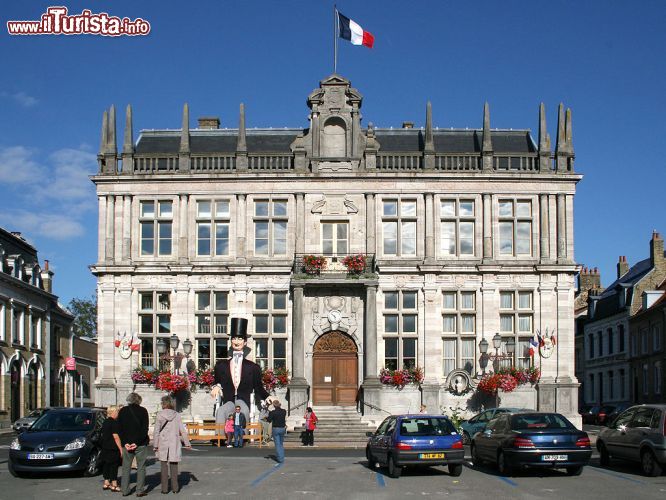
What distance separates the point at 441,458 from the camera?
20.1 metres

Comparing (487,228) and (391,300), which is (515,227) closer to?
(487,228)

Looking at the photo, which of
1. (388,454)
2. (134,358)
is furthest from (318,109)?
(388,454)

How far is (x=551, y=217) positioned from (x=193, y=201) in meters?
14.7

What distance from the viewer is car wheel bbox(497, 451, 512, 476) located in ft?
66.6

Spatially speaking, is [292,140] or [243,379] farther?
[292,140]

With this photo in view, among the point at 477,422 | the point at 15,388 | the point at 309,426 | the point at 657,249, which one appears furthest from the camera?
the point at 657,249

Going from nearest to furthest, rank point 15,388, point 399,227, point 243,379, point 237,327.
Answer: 1. point 243,379
2. point 237,327
3. point 399,227
4. point 15,388

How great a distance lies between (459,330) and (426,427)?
1788cm

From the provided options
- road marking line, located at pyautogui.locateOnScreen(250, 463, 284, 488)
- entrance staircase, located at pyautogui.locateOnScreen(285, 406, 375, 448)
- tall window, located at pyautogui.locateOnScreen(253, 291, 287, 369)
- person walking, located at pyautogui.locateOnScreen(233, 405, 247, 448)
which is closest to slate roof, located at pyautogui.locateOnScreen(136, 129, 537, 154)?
tall window, located at pyautogui.locateOnScreen(253, 291, 287, 369)

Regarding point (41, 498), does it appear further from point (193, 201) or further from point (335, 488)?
point (193, 201)

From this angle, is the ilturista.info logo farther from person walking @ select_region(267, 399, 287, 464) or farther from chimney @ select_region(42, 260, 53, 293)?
chimney @ select_region(42, 260, 53, 293)

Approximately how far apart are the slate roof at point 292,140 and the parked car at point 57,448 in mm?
22138

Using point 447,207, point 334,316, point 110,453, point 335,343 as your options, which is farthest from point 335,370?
point 110,453

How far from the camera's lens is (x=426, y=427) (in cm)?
2064
